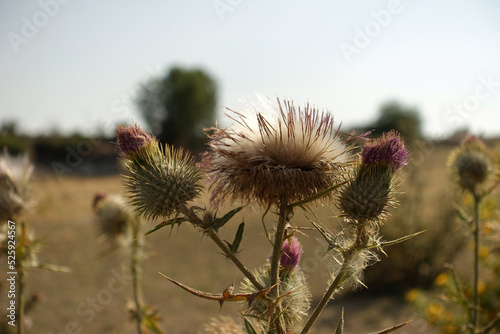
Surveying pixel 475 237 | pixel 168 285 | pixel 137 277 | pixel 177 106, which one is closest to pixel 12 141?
pixel 168 285

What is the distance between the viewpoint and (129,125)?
7.57 feet

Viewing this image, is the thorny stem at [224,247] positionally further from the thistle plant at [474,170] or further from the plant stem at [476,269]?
the thistle plant at [474,170]

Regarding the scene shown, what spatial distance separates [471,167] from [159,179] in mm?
3603

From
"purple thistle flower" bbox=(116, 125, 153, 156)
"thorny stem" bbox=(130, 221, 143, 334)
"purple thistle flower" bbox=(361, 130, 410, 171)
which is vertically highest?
"purple thistle flower" bbox=(116, 125, 153, 156)

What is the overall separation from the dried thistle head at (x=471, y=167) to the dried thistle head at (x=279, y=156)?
2.96 m

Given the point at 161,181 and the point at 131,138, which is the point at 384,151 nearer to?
the point at 161,181

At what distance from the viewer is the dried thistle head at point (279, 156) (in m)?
1.80

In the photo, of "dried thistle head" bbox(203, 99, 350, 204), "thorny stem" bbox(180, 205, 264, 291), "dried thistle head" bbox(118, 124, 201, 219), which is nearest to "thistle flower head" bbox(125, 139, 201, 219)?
"dried thistle head" bbox(118, 124, 201, 219)

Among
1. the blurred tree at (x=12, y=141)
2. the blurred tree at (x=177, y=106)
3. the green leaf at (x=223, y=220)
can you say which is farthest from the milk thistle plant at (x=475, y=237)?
the blurred tree at (x=177, y=106)

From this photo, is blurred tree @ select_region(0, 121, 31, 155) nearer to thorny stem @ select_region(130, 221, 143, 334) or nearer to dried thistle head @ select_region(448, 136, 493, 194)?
thorny stem @ select_region(130, 221, 143, 334)

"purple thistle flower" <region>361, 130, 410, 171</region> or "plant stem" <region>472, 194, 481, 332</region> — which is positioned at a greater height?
"purple thistle flower" <region>361, 130, 410, 171</region>

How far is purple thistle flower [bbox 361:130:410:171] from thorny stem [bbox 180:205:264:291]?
0.90 m

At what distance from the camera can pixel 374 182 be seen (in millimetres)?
2064

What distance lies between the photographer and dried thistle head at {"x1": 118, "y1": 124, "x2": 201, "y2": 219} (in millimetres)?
2088
